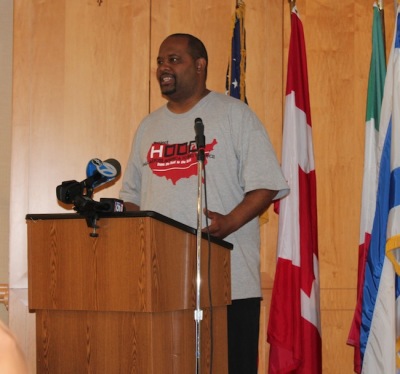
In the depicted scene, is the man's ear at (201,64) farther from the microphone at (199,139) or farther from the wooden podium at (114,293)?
the wooden podium at (114,293)

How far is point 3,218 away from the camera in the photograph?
4.52m

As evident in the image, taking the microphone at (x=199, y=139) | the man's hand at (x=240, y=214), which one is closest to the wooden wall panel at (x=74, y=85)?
the man's hand at (x=240, y=214)

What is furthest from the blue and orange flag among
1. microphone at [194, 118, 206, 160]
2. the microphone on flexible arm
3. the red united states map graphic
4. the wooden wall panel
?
the microphone on flexible arm

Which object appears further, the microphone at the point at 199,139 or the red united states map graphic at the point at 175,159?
the red united states map graphic at the point at 175,159

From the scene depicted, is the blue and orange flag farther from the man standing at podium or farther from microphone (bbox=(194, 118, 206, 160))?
microphone (bbox=(194, 118, 206, 160))

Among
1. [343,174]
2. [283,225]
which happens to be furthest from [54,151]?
[343,174]

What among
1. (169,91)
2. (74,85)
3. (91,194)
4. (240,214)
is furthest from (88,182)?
(74,85)

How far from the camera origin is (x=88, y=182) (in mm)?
2682

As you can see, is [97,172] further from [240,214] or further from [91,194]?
[240,214]

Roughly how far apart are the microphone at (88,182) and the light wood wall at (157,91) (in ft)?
5.20

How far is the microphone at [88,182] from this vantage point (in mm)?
2637

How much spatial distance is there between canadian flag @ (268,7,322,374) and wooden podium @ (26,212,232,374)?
1.19 meters

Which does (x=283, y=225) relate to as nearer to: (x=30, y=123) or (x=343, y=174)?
(x=343, y=174)

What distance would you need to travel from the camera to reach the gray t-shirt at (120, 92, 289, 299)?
327 centimetres
